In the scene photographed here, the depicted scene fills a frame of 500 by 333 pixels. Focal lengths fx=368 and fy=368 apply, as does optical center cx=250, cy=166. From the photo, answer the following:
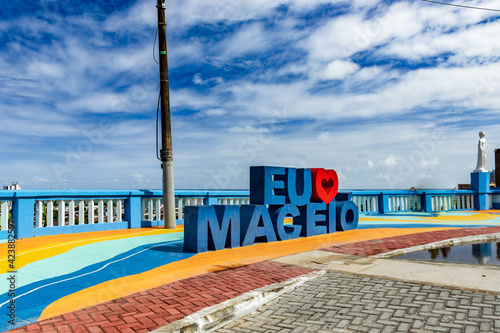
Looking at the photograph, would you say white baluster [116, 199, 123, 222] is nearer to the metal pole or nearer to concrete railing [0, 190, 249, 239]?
concrete railing [0, 190, 249, 239]

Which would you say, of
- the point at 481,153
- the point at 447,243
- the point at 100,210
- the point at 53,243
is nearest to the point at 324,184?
the point at 447,243

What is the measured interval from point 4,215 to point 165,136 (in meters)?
4.72

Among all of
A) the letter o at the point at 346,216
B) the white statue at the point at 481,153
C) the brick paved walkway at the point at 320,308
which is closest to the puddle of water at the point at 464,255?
the brick paved walkway at the point at 320,308

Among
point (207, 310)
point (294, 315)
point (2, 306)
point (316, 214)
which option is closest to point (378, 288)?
point (294, 315)

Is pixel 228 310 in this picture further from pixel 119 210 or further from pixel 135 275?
pixel 119 210

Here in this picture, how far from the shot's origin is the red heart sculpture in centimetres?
1062

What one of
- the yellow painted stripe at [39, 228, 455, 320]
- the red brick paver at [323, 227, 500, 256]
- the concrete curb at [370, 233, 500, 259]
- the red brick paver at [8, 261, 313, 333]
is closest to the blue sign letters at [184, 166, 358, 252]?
the yellow painted stripe at [39, 228, 455, 320]

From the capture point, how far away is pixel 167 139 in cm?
1145

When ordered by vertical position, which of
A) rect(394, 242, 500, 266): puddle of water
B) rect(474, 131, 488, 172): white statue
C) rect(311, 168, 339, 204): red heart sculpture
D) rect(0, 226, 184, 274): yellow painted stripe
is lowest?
rect(394, 242, 500, 266): puddle of water

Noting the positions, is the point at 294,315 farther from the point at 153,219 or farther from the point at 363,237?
the point at 153,219

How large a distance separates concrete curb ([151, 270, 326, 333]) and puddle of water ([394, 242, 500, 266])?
3.53 metres

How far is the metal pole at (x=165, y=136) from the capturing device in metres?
11.3

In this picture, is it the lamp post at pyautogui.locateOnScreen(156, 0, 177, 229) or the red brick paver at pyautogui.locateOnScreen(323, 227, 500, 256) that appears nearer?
the red brick paver at pyautogui.locateOnScreen(323, 227, 500, 256)

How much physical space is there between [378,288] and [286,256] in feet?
8.25
